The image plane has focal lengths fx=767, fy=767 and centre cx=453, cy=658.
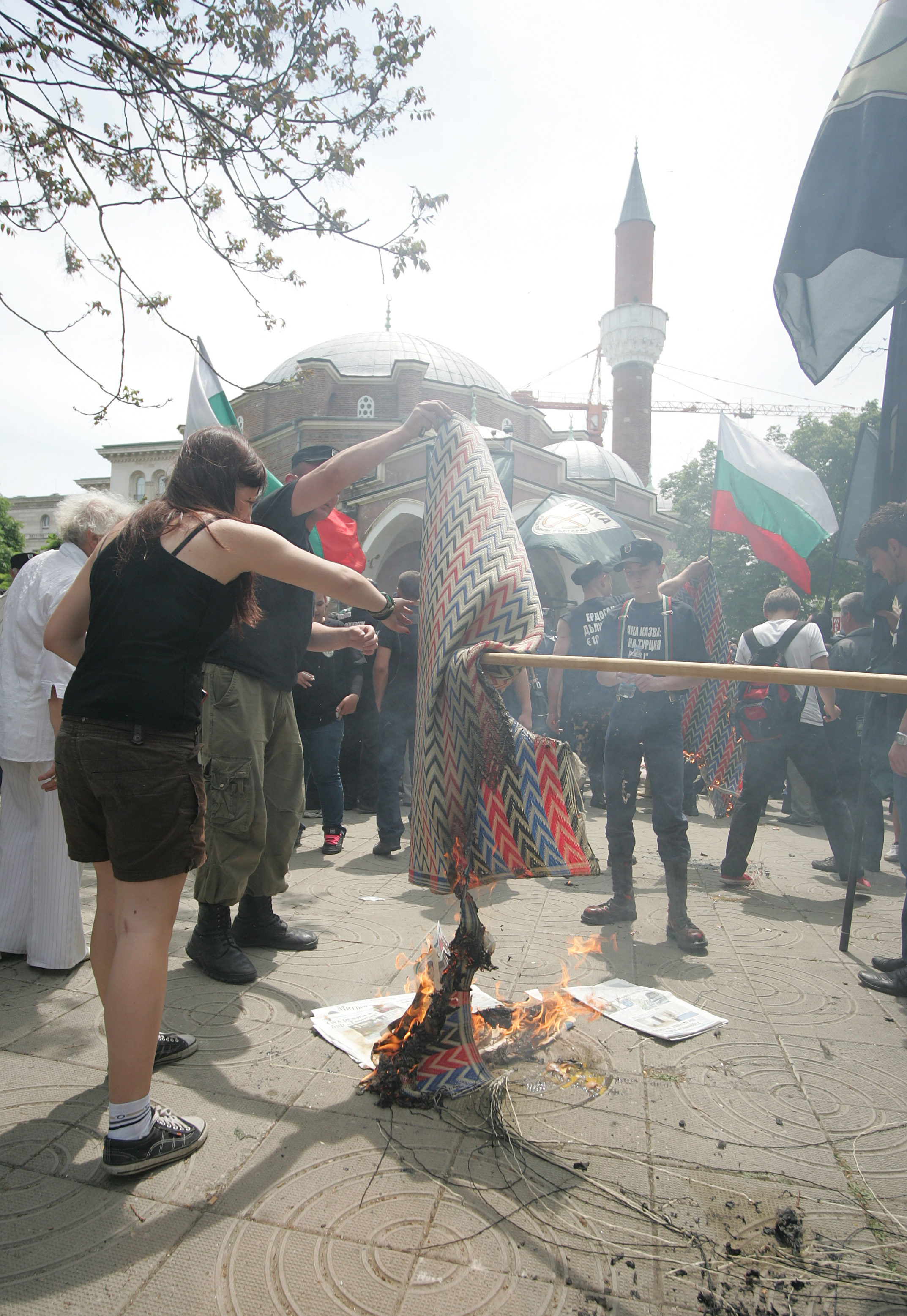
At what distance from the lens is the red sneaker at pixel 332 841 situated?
5.80m

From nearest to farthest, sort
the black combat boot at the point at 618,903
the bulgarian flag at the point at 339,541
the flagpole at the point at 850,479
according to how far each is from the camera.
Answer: the black combat boot at the point at 618,903, the flagpole at the point at 850,479, the bulgarian flag at the point at 339,541

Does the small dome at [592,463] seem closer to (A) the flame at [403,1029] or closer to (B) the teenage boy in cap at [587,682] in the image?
(B) the teenage boy in cap at [587,682]

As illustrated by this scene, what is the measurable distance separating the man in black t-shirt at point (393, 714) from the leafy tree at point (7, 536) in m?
33.5

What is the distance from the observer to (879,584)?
460cm

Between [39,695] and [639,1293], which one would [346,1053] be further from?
[39,695]

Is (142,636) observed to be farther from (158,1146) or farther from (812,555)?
(812,555)

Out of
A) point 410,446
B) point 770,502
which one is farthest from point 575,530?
point 410,446

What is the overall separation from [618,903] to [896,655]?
1944mm

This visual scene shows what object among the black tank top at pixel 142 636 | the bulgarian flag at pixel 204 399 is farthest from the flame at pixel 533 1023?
the bulgarian flag at pixel 204 399

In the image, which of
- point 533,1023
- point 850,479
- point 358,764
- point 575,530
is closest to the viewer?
point 533,1023

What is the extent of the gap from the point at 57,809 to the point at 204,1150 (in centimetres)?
168

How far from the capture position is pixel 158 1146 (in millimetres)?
1985

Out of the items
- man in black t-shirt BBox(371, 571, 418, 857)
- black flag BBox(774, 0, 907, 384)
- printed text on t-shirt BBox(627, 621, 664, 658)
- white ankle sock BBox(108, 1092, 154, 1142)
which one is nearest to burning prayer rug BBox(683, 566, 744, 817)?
printed text on t-shirt BBox(627, 621, 664, 658)

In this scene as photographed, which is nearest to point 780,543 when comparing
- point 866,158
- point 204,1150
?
point 866,158
